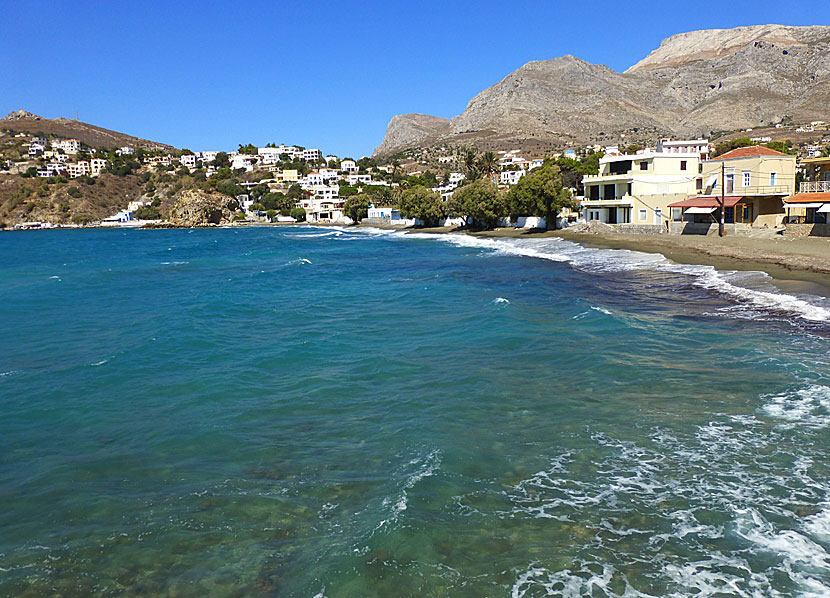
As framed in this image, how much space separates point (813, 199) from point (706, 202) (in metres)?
8.99

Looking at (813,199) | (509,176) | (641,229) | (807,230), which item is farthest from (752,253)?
(509,176)

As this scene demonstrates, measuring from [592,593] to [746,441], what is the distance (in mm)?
5532

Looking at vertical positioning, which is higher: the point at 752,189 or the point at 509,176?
the point at 509,176

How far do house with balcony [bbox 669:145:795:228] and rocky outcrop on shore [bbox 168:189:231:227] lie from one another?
146 m

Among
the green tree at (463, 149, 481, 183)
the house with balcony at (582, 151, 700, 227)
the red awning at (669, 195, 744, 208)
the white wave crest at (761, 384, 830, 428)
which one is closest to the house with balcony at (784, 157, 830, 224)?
the red awning at (669, 195, 744, 208)

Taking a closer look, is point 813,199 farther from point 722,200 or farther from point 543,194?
point 543,194

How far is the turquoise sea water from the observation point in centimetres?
717

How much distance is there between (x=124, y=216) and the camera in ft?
611

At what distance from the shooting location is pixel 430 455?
10.5 m

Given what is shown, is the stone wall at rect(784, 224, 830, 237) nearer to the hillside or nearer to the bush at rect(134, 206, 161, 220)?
the bush at rect(134, 206, 161, 220)

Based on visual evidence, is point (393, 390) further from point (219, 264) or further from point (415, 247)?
point (415, 247)

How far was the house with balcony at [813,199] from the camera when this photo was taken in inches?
1612

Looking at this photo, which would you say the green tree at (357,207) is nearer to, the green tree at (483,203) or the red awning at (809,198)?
the green tree at (483,203)

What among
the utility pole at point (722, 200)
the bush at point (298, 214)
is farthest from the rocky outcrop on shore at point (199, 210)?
the utility pole at point (722, 200)
